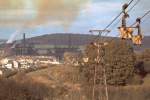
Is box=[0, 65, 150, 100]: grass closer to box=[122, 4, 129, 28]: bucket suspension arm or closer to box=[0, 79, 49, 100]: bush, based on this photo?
box=[0, 79, 49, 100]: bush

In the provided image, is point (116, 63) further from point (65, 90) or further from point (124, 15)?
point (124, 15)

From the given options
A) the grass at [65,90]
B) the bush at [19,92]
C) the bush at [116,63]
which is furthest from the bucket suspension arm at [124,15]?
the bush at [116,63]

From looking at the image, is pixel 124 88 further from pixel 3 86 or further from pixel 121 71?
pixel 3 86

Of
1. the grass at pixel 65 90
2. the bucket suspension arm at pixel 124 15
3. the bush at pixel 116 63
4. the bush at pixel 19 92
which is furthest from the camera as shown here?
the bush at pixel 116 63

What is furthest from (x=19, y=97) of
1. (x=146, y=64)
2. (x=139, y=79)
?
(x=146, y=64)

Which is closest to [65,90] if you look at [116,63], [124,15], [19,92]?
[116,63]

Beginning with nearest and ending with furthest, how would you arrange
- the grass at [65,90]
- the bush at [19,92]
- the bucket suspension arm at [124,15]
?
1. the bucket suspension arm at [124,15]
2. the bush at [19,92]
3. the grass at [65,90]

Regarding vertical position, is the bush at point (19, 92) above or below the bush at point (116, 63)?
below

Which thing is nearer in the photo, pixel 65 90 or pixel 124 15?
pixel 124 15

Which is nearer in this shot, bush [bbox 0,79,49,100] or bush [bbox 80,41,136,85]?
bush [bbox 0,79,49,100]

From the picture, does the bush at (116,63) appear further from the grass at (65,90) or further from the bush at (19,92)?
the bush at (19,92)

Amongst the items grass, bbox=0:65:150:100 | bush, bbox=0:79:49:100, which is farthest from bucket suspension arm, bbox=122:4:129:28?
bush, bbox=0:79:49:100

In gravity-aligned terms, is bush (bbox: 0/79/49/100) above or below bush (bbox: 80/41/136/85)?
below

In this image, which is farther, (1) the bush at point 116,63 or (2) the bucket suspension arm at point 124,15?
(1) the bush at point 116,63
